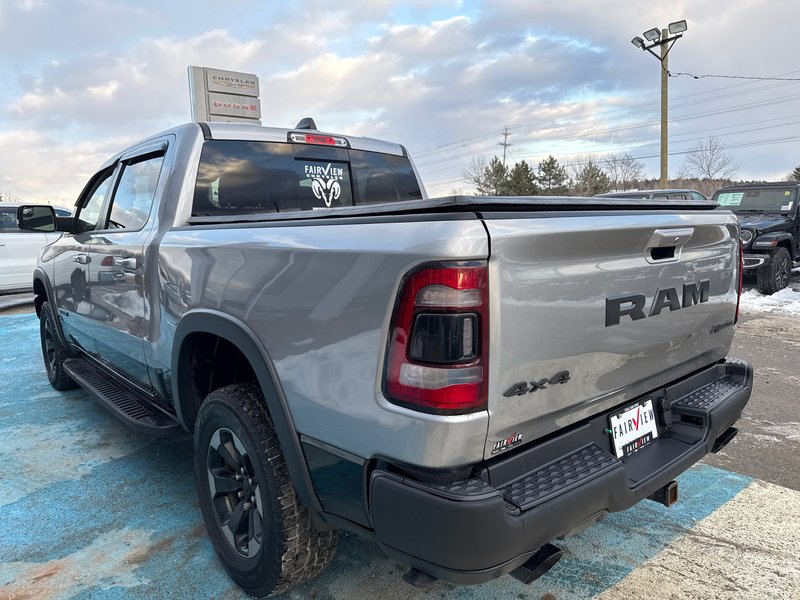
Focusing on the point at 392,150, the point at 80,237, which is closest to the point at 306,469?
the point at 392,150

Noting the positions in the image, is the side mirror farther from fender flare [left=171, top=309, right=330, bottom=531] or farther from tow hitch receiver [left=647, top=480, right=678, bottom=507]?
tow hitch receiver [left=647, top=480, right=678, bottom=507]

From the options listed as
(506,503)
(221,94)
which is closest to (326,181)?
(506,503)

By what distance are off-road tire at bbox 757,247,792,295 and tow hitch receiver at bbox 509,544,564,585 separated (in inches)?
396

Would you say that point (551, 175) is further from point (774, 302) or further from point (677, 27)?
point (774, 302)

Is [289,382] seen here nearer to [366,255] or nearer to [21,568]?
[366,255]

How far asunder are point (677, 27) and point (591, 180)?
32.0 metres

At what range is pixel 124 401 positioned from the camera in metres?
3.42

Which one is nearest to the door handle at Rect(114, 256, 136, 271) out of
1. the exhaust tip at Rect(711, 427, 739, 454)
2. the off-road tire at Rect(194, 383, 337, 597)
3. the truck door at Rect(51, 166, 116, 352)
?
the truck door at Rect(51, 166, 116, 352)

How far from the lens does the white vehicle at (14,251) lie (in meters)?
10.4

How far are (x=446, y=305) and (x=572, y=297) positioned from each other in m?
0.47

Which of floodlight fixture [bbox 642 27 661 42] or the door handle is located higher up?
floodlight fixture [bbox 642 27 661 42]

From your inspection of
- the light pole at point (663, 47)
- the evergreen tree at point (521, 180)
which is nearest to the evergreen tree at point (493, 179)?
the evergreen tree at point (521, 180)

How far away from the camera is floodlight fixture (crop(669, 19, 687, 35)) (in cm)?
1706

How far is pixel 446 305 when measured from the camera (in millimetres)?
1552
